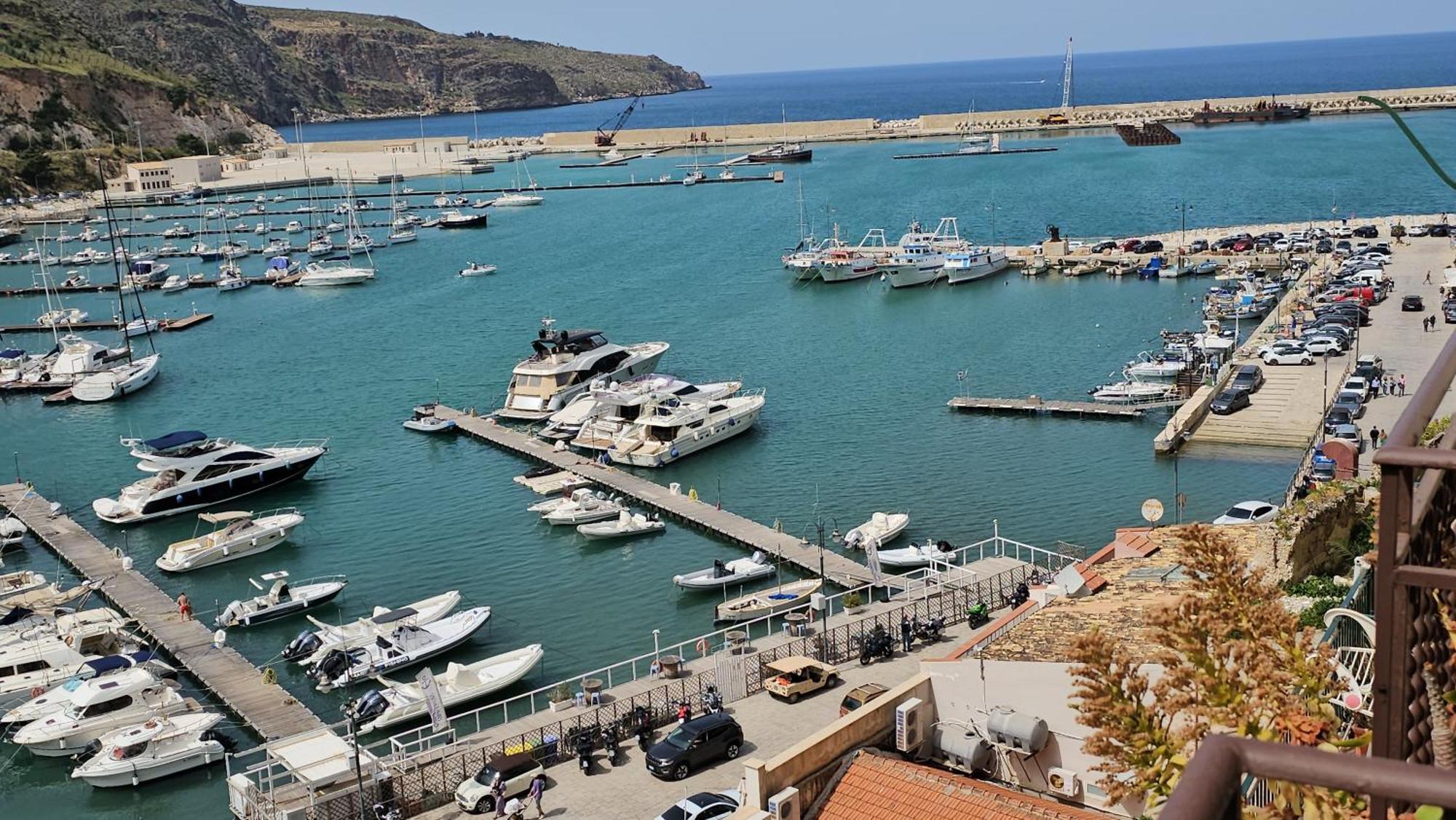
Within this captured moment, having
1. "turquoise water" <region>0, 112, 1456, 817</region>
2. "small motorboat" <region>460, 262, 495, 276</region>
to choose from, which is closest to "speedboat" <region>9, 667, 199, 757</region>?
"turquoise water" <region>0, 112, 1456, 817</region>

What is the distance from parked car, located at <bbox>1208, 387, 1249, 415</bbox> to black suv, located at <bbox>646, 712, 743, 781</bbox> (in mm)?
21697

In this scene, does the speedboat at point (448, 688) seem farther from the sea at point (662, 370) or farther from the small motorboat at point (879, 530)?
the small motorboat at point (879, 530)

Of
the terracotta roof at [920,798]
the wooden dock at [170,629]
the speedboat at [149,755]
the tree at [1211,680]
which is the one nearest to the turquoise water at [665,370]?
the speedboat at [149,755]

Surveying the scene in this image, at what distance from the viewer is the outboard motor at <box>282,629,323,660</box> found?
2442 cm

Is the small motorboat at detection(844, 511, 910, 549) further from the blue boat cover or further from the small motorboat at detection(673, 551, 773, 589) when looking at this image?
the blue boat cover

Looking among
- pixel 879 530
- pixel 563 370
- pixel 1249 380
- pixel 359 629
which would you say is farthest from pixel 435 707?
pixel 1249 380

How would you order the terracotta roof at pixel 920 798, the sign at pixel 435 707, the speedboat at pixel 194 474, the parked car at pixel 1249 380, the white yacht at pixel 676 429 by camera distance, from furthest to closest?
1. the parked car at pixel 1249 380
2. the white yacht at pixel 676 429
3. the speedboat at pixel 194 474
4. the sign at pixel 435 707
5. the terracotta roof at pixel 920 798

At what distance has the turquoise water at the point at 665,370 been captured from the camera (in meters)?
28.2

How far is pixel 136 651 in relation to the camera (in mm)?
24281

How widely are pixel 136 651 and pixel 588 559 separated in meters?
8.96

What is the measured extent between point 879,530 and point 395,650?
9976 millimetres

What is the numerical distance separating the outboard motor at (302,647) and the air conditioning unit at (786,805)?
13073 mm

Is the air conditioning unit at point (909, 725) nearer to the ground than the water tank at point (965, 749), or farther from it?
farther from it

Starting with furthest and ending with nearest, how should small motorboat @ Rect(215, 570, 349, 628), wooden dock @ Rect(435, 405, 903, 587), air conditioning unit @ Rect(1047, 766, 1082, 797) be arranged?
wooden dock @ Rect(435, 405, 903, 587), small motorboat @ Rect(215, 570, 349, 628), air conditioning unit @ Rect(1047, 766, 1082, 797)
